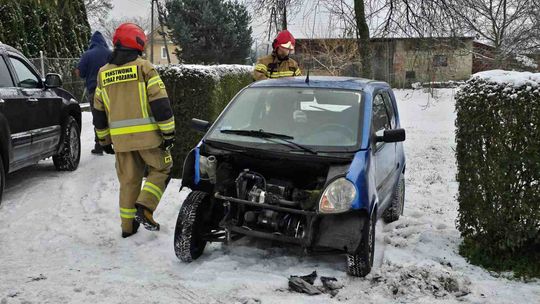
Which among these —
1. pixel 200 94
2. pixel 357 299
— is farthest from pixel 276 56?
pixel 357 299

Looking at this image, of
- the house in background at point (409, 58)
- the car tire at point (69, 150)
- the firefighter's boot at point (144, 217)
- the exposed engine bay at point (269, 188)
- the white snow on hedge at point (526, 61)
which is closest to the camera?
the exposed engine bay at point (269, 188)

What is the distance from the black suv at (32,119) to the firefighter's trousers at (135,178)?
5.30 feet

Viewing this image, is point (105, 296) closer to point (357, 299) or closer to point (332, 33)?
point (357, 299)

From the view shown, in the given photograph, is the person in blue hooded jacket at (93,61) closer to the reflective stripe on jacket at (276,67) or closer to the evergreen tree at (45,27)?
the reflective stripe on jacket at (276,67)

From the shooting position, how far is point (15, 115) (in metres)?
6.16

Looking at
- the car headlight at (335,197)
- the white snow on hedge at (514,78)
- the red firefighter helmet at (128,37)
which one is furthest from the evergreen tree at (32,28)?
the white snow on hedge at (514,78)

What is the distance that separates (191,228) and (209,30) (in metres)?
27.5

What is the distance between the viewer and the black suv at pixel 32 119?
6.00 metres

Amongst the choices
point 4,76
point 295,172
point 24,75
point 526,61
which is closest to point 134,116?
point 295,172

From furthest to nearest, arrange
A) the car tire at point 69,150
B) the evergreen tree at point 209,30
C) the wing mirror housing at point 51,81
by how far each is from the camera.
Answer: the evergreen tree at point 209,30 < the car tire at point 69,150 < the wing mirror housing at point 51,81

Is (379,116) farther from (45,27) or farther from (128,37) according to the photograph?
(45,27)

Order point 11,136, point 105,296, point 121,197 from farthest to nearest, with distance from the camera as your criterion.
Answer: point 11,136
point 121,197
point 105,296

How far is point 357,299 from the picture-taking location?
380 cm

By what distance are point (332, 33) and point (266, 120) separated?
10.4m
